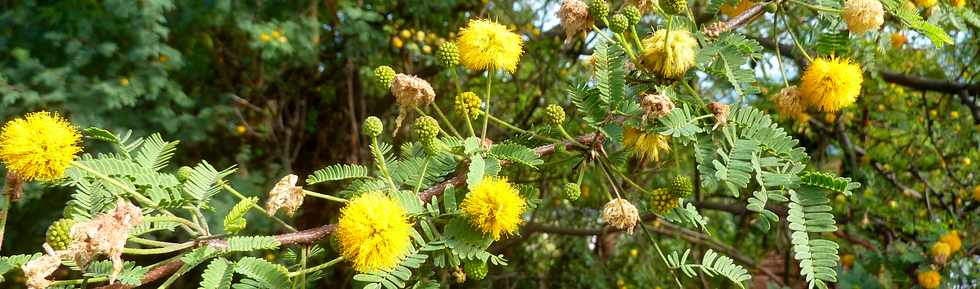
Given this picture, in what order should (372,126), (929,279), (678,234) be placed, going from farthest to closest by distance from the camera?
1. (678,234)
2. (929,279)
3. (372,126)

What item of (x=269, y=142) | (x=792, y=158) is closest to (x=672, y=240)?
(x=269, y=142)

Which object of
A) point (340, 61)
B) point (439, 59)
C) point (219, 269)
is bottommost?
point (219, 269)

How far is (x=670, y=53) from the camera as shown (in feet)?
5.14

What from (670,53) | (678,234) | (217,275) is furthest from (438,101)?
(217,275)

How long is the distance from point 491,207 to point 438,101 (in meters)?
3.07

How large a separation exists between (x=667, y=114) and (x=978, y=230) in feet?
7.50

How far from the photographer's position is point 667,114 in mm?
1476

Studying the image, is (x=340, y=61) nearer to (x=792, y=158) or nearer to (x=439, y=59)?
(x=439, y=59)

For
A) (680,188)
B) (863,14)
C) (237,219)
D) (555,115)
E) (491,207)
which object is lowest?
(237,219)

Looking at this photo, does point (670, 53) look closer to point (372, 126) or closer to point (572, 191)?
point (572, 191)

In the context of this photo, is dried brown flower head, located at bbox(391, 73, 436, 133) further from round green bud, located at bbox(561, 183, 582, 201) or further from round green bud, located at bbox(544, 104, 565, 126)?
round green bud, located at bbox(561, 183, 582, 201)

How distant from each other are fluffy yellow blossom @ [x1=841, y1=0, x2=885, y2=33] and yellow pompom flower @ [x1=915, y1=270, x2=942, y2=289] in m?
1.40

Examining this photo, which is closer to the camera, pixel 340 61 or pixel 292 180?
pixel 292 180

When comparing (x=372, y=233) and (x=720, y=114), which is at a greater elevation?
(x=720, y=114)
